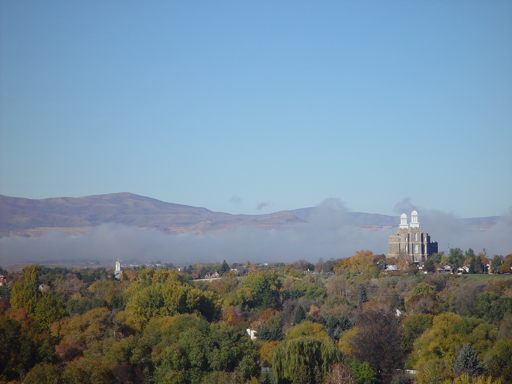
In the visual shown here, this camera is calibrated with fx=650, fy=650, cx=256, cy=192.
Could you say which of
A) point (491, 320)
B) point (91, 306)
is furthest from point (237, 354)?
point (91, 306)

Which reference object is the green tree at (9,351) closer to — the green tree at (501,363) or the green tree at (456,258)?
the green tree at (501,363)

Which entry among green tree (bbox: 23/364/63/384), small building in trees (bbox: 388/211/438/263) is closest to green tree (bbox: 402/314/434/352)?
green tree (bbox: 23/364/63/384)

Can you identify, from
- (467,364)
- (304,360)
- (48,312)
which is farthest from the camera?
(48,312)

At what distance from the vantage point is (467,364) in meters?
41.1

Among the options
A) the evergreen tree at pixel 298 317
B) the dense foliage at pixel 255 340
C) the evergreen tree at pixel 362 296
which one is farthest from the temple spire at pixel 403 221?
the evergreen tree at pixel 298 317

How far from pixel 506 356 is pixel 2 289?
72.9 meters

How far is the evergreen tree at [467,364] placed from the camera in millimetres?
40406

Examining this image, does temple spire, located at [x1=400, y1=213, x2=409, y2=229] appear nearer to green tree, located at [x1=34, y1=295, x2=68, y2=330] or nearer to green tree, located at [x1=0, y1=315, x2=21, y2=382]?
green tree, located at [x1=34, y1=295, x2=68, y2=330]

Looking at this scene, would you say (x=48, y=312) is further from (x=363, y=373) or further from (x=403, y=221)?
(x=403, y=221)

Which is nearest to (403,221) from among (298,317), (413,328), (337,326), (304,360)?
(298,317)

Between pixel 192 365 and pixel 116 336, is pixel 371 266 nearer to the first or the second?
pixel 116 336

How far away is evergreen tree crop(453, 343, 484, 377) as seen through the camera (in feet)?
133

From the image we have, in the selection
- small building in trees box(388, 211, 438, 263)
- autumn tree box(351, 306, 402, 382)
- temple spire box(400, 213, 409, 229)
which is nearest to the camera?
autumn tree box(351, 306, 402, 382)

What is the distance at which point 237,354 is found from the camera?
4103cm
